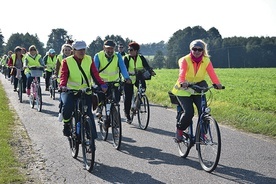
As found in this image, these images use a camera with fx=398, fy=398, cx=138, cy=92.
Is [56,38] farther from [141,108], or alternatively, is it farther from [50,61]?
[141,108]

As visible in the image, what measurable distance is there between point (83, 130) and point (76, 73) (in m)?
0.99

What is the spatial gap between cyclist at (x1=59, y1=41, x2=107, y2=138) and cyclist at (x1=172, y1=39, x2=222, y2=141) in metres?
1.34

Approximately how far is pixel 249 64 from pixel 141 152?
Result: 89.4 m

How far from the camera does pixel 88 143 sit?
6.51m

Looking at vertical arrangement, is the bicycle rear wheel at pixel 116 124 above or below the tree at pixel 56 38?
below

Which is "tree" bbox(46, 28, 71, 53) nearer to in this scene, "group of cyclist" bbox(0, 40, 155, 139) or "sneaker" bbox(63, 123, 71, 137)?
"group of cyclist" bbox(0, 40, 155, 139)

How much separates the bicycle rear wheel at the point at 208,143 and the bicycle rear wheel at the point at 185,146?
311 millimetres

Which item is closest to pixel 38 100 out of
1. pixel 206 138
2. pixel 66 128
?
pixel 66 128

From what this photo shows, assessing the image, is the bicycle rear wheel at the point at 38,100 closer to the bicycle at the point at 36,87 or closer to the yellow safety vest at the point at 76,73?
the bicycle at the point at 36,87

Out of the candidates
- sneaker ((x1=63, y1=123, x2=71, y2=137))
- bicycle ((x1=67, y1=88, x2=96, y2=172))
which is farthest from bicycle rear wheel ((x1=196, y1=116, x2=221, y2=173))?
sneaker ((x1=63, y1=123, x2=71, y2=137))

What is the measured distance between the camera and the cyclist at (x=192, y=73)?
6.59 m

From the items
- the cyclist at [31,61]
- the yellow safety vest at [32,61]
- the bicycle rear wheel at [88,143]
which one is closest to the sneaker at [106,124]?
the bicycle rear wheel at [88,143]

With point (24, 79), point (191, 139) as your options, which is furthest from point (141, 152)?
point (24, 79)

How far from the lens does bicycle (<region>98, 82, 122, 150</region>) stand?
26.3ft
